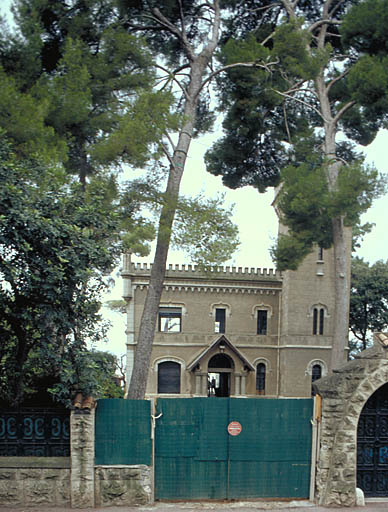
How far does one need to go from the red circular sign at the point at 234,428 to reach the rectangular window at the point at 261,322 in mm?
21887

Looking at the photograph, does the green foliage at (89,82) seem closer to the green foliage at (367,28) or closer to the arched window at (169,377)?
the green foliage at (367,28)

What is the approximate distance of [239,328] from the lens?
30.3 meters

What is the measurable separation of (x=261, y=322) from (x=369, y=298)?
812 cm

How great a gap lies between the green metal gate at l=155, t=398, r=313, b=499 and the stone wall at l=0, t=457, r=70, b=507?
5.10 ft

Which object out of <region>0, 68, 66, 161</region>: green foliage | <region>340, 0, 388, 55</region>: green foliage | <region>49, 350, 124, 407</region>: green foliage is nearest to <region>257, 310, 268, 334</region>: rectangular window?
<region>340, 0, 388, 55</region>: green foliage

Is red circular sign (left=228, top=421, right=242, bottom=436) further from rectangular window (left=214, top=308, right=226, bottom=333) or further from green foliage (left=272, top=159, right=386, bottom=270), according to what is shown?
rectangular window (left=214, top=308, right=226, bottom=333)

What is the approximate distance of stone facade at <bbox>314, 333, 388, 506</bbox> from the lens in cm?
895

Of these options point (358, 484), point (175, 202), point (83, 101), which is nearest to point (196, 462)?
point (358, 484)

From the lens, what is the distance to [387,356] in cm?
921

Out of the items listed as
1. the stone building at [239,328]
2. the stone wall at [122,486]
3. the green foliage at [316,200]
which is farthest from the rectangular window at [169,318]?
the stone wall at [122,486]

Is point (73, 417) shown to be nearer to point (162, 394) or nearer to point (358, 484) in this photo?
point (358, 484)

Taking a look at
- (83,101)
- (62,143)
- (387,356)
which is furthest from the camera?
(83,101)

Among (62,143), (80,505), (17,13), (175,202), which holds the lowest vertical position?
(80,505)

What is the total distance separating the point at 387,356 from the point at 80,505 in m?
5.69
